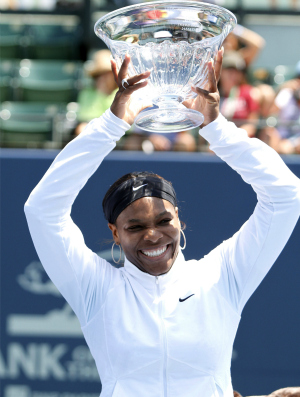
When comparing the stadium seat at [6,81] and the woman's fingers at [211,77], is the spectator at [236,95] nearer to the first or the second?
the stadium seat at [6,81]

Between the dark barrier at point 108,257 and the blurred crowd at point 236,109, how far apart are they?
539mm

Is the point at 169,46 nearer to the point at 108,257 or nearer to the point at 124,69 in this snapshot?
the point at 124,69

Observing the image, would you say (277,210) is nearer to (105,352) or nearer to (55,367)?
(105,352)

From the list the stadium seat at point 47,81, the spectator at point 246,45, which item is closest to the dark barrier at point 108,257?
the spectator at point 246,45

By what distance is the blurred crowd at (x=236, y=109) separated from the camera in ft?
14.8

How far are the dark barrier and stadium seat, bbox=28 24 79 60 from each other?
349 centimetres

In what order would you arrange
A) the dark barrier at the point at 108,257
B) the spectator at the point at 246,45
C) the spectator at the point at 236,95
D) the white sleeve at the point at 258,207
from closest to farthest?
the white sleeve at the point at 258,207
the dark barrier at the point at 108,257
the spectator at the point at 236,95
the spectator at the point at 246,45

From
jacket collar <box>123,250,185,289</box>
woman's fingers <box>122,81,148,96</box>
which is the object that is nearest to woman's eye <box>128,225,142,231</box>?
jacket collar <box>123,250,185,289</box>

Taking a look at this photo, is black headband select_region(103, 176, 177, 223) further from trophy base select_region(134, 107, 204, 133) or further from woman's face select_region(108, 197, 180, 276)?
trophy base select_region(134, 107, 204, 133)

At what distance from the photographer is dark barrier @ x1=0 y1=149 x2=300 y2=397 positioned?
154 inches

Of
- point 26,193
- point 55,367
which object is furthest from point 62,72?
point 55,367

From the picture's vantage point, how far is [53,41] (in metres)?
7.34

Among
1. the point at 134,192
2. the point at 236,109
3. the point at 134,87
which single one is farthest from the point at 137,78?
the point at 236,109

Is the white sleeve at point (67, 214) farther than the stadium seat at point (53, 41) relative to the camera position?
No
